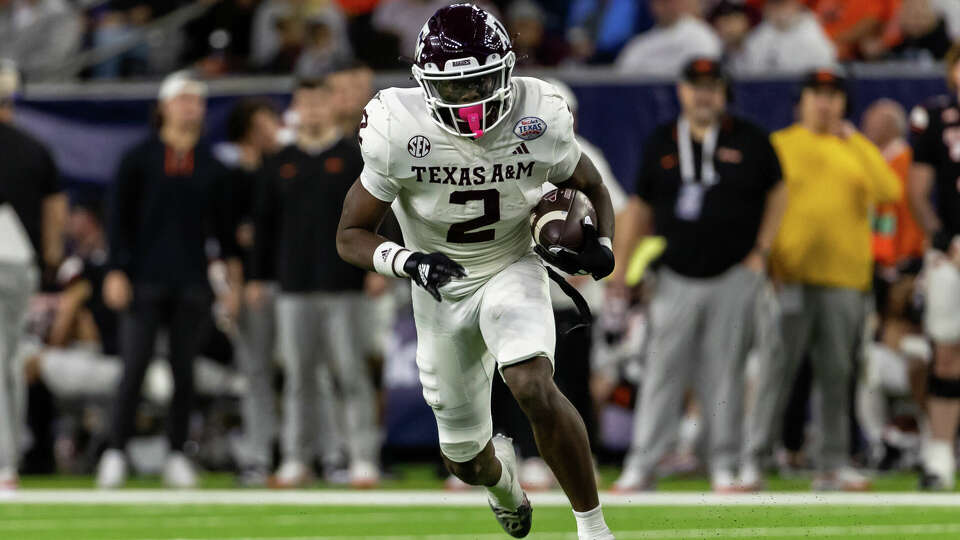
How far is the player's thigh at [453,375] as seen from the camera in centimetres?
568

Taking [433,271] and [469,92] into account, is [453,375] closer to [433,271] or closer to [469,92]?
[433,271]

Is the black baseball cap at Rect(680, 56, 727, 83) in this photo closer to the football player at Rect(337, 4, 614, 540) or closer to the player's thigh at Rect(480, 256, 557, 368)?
the football player at Rect(337, 4, 614, 540)

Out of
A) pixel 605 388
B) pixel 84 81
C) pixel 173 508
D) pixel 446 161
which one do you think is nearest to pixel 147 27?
pixel 84 81

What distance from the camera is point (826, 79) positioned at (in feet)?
28.7

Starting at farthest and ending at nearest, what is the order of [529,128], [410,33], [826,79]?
[410,33], [826,79], [529,128]

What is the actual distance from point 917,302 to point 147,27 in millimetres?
6570

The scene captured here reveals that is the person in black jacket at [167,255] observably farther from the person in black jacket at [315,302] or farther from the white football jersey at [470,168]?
the white football jersey at [470,168]

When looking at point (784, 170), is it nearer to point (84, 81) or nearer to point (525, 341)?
point (525, 341)

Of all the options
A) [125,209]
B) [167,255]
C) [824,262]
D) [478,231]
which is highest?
[478,231]

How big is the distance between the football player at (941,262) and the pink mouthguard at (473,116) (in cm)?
381

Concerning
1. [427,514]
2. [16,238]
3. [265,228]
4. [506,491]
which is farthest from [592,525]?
[16,238]

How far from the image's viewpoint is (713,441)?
28.1 feet

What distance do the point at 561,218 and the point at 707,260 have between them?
10.8ft

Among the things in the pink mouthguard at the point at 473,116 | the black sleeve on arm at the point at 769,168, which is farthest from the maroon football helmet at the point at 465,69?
the black sleeve on arm at the point at 769,168
